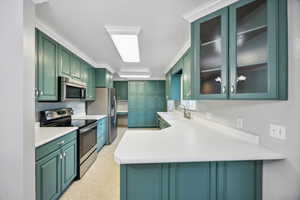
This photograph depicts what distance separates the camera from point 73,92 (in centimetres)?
288

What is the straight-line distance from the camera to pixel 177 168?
1202 mm

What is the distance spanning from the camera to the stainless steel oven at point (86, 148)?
7.87 feet

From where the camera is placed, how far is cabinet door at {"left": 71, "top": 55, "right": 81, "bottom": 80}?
2.93m

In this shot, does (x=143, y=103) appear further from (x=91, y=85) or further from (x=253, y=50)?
(x=253, y=50)

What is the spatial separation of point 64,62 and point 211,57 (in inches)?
99.6

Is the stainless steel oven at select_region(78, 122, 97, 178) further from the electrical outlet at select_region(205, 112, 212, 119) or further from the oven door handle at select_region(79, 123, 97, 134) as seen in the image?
the electrical outlet at select_region(205, 112, 212, 119)

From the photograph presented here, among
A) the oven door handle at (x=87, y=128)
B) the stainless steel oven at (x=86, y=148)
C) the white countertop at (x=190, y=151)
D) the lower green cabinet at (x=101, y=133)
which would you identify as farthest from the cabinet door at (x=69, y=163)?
the lower green cabinet at (x=101, y=133)

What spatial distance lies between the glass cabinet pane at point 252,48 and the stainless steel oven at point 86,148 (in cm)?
243

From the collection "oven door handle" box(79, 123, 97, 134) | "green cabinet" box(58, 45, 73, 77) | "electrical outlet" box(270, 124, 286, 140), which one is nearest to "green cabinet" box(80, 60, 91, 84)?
"green cabinet" box(58, 45, 73, 77)

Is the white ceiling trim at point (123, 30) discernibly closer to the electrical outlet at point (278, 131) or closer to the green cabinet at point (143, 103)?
the electrical outlet at point (278, 131)

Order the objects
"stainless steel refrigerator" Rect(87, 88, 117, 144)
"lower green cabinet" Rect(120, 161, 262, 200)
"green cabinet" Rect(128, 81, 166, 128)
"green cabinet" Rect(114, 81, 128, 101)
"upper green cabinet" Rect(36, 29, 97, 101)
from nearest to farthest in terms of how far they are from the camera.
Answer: "lower green cabinet" Rect(120, 161, 262, 200), "upper green cabinet" Rect(36, 29, 97, 101), "stainless steel refrigerator" Rect(87, 88, 117, 144), "green cabinet" Rect(128, 81, 166, 128), "green cabinet" Rect(114, 81, 128, 101)

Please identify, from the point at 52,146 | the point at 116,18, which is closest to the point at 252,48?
the point at 116,18

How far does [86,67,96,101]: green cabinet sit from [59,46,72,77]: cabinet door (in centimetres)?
105

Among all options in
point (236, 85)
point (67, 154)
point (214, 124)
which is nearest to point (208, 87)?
point (236, 85)
